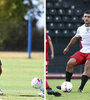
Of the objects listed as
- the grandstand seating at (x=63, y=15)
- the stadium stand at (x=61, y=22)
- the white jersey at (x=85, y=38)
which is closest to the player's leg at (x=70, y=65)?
the white jersey at (x=85, y=38)

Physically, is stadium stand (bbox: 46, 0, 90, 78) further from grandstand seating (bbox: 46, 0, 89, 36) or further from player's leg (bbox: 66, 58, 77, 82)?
player's leg (bbox: 66, 58, 77, 82)

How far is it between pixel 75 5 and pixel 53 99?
6.85 metres

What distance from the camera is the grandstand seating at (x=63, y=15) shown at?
11.6 m

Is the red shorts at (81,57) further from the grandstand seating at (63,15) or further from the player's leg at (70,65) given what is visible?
the grandstand seating at (63,15)

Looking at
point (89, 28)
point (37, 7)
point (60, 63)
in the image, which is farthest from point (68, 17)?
point (37, 7)

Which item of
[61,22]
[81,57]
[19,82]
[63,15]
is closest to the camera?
[81,57]

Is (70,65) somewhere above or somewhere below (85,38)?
below

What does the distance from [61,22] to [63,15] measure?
11.4 inches

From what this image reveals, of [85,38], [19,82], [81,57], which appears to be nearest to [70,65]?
[81,57]

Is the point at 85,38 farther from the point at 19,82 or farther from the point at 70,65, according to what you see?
the point at 19,82

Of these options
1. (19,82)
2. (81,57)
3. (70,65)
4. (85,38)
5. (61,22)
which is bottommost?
(19,82)

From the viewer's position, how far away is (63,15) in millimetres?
11906

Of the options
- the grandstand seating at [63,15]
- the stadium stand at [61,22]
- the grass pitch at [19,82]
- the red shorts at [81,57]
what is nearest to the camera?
the grass pitch at [19,82]

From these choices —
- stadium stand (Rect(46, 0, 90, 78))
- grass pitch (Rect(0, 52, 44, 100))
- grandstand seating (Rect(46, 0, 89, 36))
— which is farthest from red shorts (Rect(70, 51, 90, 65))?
grandstand seating (Rect(46, 0, 89, 36))
